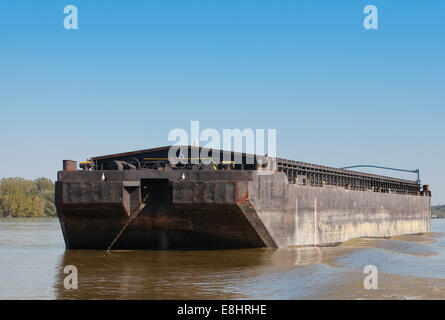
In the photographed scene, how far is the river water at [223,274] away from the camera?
41.4 feet

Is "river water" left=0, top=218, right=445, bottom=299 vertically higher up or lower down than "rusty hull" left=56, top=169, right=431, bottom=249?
lower down

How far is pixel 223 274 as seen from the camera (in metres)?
15.6

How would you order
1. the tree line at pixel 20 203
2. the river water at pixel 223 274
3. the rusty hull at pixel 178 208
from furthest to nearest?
1. the tree line at pixel 20 203
2. the rusty hull at pixel 178 208
3. the river water at pixel 223 274

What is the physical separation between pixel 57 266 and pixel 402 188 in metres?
36.8

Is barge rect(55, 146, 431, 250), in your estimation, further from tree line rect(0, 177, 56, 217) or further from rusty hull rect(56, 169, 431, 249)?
tree line rect(0, 177, 56, 217)

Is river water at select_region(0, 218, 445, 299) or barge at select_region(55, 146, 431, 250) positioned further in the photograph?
barge at select_region(55, 146, 431, 250)

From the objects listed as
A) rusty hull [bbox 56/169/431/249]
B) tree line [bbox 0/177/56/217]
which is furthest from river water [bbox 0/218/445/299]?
tree line [bbox 0/177/56/217]

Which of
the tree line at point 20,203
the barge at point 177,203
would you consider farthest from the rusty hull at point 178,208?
the tree line at point 20,203

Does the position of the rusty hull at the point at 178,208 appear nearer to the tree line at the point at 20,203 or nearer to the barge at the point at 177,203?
the barge at the point at 177,203

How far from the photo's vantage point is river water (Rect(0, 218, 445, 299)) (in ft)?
41.4

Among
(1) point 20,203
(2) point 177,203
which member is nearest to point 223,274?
(2) point 177,203

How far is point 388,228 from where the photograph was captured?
124 feet

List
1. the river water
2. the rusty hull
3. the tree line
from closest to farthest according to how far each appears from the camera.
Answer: the river water, the rusty hull, the tree line
